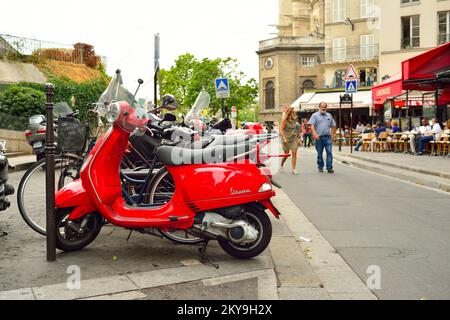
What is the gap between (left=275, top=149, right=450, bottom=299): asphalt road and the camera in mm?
4363

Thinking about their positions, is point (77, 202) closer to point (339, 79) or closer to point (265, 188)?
point (265, 188)

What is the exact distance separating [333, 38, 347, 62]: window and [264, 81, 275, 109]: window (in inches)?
553

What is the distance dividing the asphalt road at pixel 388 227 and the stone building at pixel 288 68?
54305mm

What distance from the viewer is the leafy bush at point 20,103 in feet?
62.1

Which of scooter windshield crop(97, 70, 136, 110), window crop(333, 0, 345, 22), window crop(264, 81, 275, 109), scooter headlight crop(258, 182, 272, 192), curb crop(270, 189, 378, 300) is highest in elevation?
window crop(333, 0, 345, 22)

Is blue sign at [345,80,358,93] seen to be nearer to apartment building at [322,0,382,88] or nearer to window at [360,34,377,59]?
apartment building at [322,0,382,88]

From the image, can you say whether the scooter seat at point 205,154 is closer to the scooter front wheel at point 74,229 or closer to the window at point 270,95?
the scooter front wheel at point 74,229

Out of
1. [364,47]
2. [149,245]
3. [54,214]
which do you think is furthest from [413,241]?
[364,47]

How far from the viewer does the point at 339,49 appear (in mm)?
53844

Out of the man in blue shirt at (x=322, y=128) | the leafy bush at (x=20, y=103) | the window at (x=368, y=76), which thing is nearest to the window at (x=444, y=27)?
the window at (x=368, y=76)

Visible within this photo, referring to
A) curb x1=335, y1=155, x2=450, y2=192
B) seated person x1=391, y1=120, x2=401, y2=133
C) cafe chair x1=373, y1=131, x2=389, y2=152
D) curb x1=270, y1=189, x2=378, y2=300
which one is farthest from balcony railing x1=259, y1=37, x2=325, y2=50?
curb x1=270, y1=189, x2=378, y2=300

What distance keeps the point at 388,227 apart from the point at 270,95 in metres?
61.7
